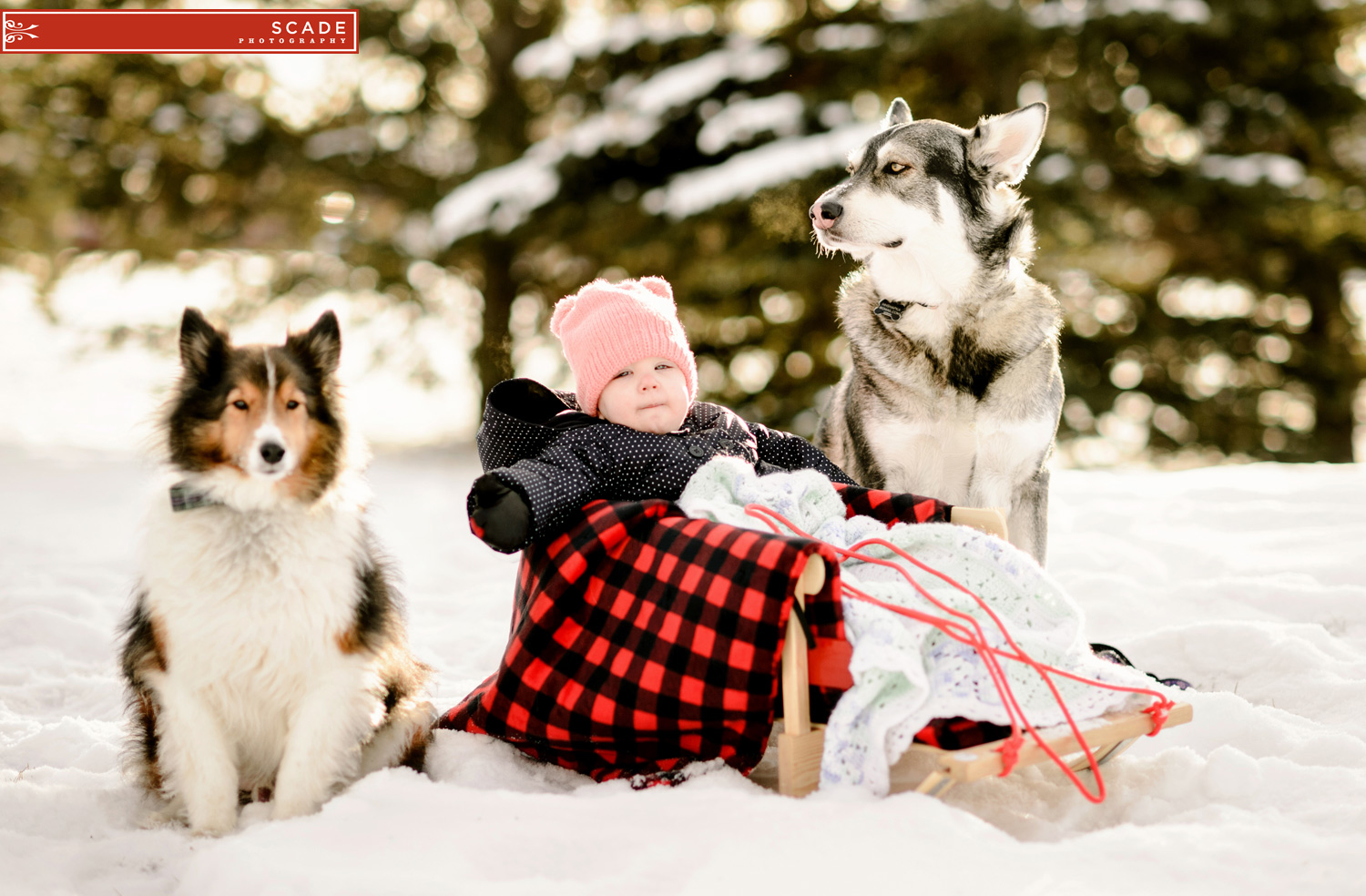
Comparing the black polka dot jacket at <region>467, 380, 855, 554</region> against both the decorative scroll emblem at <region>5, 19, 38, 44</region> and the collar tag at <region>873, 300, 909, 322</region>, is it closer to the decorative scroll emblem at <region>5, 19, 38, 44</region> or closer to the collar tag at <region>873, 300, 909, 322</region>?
the collar tag at <region>873, 300, 909, 322</region>

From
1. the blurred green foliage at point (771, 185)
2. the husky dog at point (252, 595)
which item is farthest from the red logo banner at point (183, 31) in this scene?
the husky dog at point (252, 595)

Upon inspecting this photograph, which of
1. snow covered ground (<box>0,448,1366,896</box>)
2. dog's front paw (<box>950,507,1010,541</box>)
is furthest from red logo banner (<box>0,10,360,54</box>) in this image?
dog's front paw (<box>950,507,1010,541</box>)

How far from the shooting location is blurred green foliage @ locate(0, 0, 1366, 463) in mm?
7086

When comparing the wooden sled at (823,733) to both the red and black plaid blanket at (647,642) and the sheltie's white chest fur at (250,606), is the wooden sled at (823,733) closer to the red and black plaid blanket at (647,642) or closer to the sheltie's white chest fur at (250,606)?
the red and black plaid blanket at (647,642)

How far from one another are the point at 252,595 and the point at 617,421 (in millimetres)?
1031

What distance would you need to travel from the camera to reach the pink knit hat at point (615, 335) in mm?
2660

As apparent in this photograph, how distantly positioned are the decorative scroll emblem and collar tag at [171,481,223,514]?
494 cm

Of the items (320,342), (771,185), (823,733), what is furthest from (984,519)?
(771,185)

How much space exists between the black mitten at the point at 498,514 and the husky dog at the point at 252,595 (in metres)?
0.30

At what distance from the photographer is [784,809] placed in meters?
1.89

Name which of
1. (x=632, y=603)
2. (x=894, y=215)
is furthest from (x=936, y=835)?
(x=894, y=215)

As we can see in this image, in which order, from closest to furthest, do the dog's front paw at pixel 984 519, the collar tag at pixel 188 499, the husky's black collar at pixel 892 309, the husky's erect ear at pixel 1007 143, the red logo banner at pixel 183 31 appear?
the collar tag at pixel 188 499 → the dog's front paw at pixel 984 519 → the husky's erect ear at pixel 1007 143 → the husky's black collar at pixel 892 309 → the red logo banner at pixel 183 31

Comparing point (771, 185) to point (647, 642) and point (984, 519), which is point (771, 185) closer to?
point (984, 519)

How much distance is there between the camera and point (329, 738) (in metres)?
2.16
